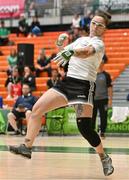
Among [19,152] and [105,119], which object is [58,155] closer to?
[19,152]

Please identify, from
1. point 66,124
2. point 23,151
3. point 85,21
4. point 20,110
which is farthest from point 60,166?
point 85,21

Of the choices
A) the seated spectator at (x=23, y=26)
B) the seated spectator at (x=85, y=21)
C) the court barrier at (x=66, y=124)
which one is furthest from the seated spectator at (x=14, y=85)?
the seated spectator at (x=23, y=26)

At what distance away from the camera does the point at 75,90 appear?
662 centimetres

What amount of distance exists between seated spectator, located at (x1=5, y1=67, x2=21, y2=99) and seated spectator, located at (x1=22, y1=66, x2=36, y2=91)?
0.82ft

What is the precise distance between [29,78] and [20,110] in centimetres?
293

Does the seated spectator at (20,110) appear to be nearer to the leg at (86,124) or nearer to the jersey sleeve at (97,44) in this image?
the leg at (86,124)

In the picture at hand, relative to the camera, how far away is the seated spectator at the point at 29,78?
18.2 metres

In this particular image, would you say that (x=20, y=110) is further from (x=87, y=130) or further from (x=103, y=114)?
(x=87, y=130)

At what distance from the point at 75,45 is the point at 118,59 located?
1393 centimetres

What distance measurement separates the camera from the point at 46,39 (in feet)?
80.8

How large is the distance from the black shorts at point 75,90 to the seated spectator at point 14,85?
449 inches

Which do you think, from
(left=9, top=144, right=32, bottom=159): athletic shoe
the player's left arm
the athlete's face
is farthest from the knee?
the athlete's face

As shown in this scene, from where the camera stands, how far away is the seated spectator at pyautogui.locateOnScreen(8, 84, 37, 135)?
50.6 ft

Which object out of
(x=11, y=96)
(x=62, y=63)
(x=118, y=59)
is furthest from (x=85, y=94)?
(x=118, y=59)
